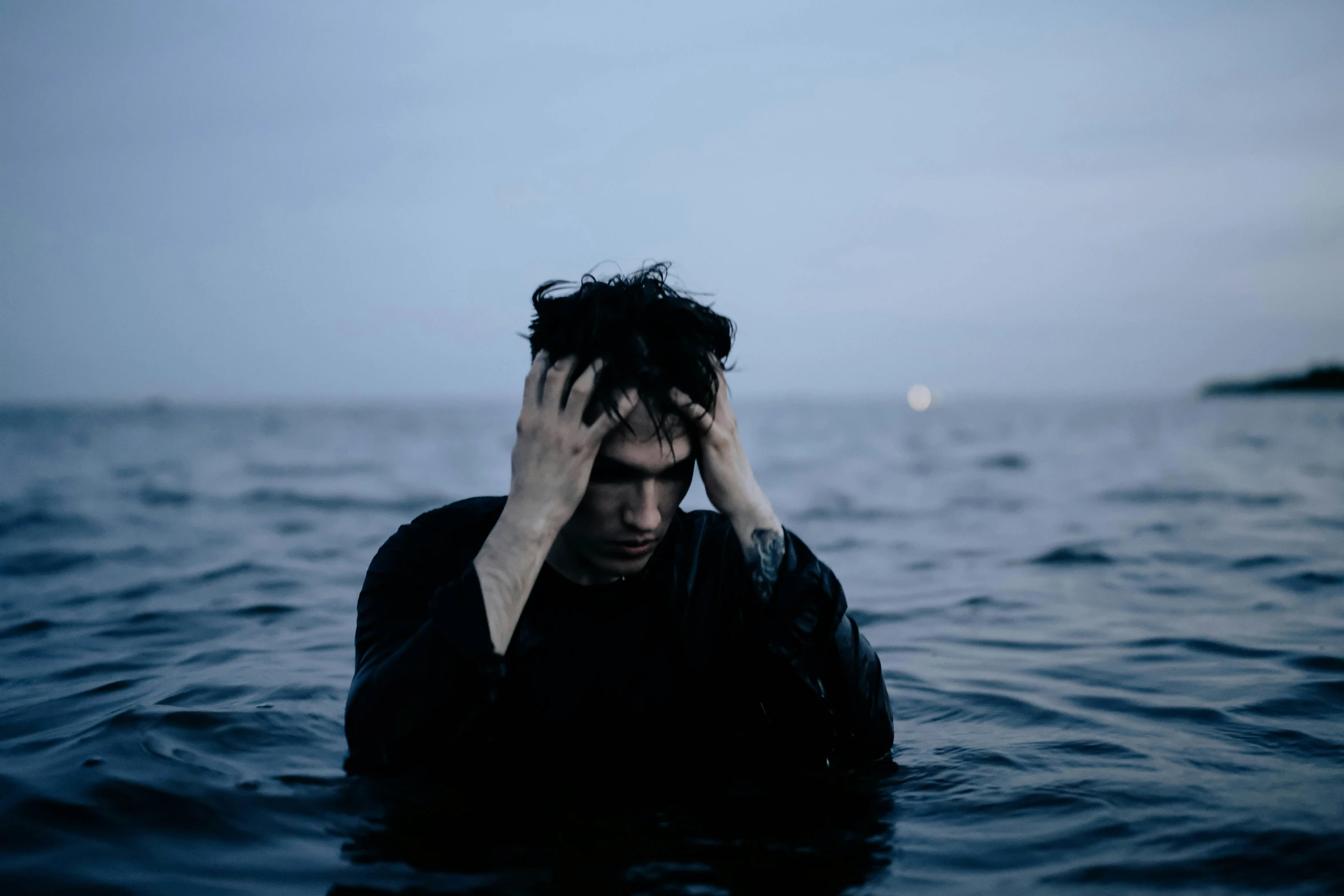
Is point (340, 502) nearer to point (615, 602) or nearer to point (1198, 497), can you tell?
point (615, 602)

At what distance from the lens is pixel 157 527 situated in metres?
11.6

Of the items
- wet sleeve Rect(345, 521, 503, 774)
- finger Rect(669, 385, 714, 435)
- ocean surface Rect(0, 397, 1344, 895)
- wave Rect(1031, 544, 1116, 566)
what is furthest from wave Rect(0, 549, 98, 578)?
wave Rect(1031, 544, 1116, 566)

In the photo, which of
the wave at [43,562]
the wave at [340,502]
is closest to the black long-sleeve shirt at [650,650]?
the wave at [43,562]

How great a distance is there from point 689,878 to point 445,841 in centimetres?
73

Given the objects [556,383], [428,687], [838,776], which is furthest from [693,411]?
[838,776]

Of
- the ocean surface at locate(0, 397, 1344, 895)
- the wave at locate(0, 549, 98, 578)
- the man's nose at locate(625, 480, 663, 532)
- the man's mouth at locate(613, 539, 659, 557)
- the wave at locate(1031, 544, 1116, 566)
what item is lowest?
the wave at locate(1031, 544, 1116, 566)

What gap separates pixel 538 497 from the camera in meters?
2.62

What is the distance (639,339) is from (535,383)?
1.06 feet

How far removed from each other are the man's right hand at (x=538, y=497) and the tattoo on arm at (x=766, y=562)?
653 mm

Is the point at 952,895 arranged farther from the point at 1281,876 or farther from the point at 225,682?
the point at 225,682

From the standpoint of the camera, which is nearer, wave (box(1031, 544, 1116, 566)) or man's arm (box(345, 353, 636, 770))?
man's arm (box(345, 353, 636, 770))

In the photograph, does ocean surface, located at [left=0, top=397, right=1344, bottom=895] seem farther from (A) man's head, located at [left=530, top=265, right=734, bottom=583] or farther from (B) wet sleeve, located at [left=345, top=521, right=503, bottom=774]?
(A) man's head, located at [left=530, top=265, right=734, bottom=583]

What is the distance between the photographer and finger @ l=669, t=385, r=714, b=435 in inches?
107

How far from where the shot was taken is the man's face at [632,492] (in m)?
2.70
